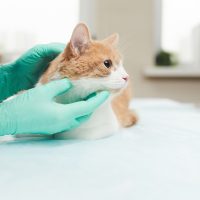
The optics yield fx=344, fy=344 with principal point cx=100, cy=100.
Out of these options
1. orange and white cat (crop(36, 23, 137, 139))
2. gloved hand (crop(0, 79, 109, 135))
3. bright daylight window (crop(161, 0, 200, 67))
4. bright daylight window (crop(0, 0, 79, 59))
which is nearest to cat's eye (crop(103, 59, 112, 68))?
orange and white cat (crop(36, 23, 137, 139))

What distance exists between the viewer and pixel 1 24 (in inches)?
95.7

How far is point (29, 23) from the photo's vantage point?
2.47 meters

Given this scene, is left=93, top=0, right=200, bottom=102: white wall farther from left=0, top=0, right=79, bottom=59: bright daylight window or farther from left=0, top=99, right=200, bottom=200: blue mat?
left=0, top=99, right=200, bottom=200: blue mat

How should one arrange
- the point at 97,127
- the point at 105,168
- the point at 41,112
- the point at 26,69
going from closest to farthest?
the point at 105,168, the point at 41,112, the point at 97,127, the point at 26,69

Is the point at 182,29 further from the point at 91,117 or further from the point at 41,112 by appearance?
the point at 41,112

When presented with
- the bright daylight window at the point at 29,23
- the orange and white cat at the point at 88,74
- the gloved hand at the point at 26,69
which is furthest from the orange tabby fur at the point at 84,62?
the bright daylight window at the point at 29,23

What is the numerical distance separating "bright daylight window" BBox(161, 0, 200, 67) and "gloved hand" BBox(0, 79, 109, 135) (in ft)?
6.69

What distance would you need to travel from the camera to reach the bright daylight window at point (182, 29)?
2.61 metres

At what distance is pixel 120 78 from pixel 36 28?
1.79 m

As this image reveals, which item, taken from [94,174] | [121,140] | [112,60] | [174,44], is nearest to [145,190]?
[94,174]

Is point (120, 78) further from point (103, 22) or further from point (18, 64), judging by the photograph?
point (103, 22)

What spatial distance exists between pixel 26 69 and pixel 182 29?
1877mm

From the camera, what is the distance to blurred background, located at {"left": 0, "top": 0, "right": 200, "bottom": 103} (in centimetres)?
247

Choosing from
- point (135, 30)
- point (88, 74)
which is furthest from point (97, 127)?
point (135, 30)
